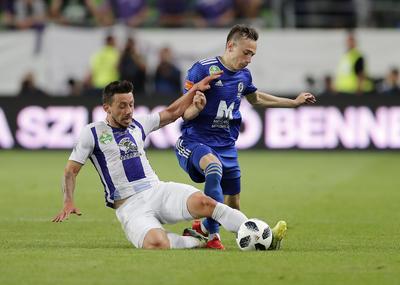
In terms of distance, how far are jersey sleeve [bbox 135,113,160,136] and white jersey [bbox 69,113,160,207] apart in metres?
0.20

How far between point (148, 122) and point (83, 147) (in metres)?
0.70

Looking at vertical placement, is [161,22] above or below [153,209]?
above

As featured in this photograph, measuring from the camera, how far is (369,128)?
907 inches

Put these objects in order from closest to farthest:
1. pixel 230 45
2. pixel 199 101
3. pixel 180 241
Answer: pixel 180 241 < pixel 199 101 < pixel 230 45

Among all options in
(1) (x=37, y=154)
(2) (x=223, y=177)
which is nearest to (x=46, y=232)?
(2) (x=223, y=177)

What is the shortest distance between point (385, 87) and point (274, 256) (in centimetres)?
1618

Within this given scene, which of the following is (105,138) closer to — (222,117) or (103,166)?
(103,166)

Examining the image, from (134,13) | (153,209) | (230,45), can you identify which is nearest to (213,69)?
(230,45)

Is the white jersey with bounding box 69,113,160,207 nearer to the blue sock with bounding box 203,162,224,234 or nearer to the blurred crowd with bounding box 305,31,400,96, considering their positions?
the blue sock with bounding box 203,162,224,234

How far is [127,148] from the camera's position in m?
9.83

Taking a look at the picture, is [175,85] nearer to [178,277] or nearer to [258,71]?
[258,71]

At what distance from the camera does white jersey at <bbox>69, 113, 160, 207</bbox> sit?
384 inches

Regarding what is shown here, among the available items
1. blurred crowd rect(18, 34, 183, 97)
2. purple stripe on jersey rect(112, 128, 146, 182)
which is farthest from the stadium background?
purple stripe on jersey rect(112, 128, 146, 182)

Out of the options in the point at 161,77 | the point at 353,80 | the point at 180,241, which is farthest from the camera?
the point at 161,77
